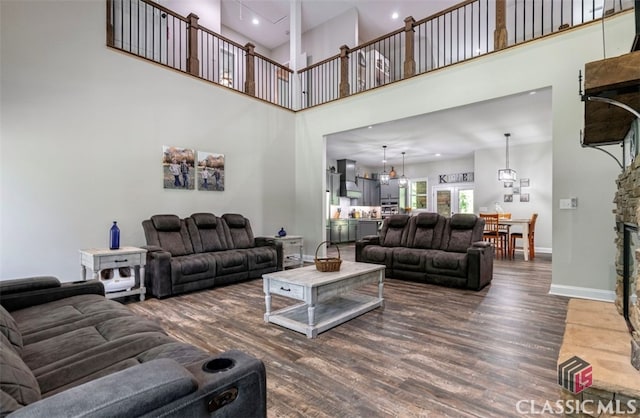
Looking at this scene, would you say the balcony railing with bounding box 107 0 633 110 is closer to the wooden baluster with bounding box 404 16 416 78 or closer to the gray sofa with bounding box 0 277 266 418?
the wooden baluster with bounding box 404 16 416 78

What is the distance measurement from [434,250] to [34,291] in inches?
190

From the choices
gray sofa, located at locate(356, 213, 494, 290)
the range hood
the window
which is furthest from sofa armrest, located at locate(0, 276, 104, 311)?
the window

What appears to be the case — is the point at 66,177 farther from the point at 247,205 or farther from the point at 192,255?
the point at 247,205

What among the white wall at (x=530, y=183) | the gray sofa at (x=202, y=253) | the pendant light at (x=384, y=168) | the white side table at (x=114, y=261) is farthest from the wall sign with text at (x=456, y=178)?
the white side table at (x=114, y=261)

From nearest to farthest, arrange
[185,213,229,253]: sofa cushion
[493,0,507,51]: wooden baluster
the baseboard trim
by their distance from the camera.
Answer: the baseboard trim < [493,0,507,51]: wooden baluster < [185,213,229,253]: sofa cushion

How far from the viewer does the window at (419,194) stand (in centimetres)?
1104

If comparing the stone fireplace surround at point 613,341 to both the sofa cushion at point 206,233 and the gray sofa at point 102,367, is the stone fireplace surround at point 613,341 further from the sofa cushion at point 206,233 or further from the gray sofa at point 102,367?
the sofa cushion at point 206,233

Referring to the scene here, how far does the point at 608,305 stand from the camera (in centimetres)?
235

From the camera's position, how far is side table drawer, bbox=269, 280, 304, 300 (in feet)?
9.19

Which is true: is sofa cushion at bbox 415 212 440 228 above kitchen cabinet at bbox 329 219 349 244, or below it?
above

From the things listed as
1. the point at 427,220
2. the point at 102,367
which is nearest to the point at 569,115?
the point at 427,220

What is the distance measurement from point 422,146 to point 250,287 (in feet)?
20.3

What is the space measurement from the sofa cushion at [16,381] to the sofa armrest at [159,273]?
3.02 m

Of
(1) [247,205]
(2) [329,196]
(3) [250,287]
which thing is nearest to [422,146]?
(2) [329,196]
